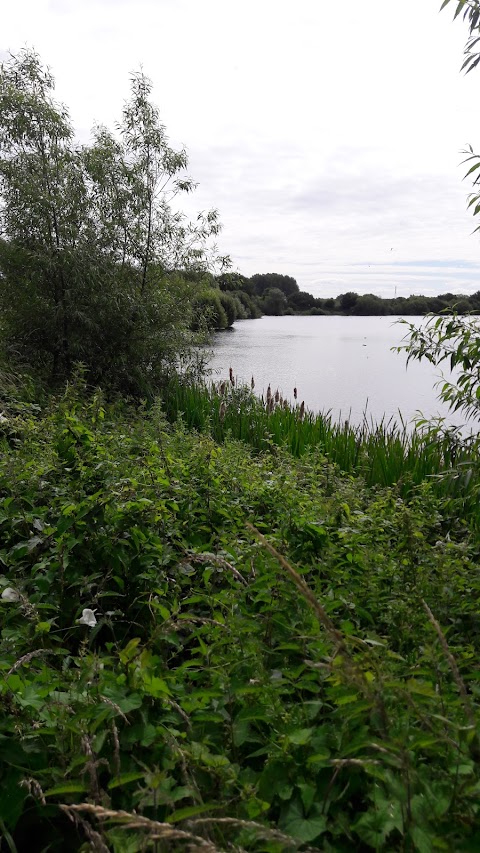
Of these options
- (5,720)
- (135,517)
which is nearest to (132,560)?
(135,517)

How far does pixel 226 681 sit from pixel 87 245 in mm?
7947

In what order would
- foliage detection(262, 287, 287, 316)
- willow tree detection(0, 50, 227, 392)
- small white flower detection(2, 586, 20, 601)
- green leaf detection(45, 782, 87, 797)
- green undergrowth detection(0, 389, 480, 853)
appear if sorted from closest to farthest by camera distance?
green undergrowth detection(0, 389, 480, 853), green leaf detection(45, 782, 87, 797), small white flower detection(2, 586, 20, 601), willow tree detection(0, 50, 227, 392), foliage detection(262, 287, 287, 316)

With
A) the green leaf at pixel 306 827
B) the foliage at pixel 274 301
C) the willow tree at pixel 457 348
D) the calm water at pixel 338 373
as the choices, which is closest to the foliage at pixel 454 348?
the willow tree at pixel 457 348

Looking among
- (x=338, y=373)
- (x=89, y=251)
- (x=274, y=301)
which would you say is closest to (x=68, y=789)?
(x=89, y=251)

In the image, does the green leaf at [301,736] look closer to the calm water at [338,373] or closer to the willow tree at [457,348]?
the willow tree at [457,348]

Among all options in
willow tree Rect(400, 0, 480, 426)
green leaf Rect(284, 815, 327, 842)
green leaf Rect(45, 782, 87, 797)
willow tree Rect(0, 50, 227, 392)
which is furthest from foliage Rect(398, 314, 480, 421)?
willow tree Rect(0, 50, 227, 392)

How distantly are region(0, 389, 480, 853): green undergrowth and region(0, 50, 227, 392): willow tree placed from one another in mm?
5235

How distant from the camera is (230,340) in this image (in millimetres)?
19562

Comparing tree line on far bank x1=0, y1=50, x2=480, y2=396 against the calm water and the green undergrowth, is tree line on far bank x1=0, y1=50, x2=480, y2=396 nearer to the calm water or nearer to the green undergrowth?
the calm water

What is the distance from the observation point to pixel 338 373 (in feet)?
41.7

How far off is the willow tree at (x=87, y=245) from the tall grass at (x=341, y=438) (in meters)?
1.12

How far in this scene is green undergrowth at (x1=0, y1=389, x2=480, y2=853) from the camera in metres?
1.18

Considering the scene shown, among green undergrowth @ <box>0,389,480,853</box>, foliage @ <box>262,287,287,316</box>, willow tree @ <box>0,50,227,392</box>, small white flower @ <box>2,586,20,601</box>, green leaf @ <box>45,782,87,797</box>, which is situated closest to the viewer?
green undergrowth @ <box>0,389,480,853</box>

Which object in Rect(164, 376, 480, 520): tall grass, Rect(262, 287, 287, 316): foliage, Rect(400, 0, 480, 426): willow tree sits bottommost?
Rect(164, 376, 480, 520): tall grass
